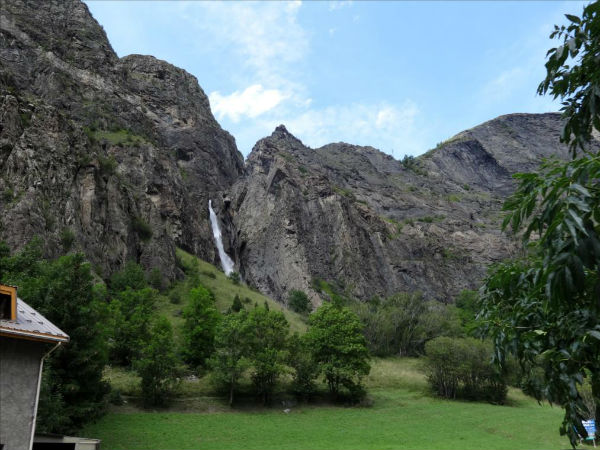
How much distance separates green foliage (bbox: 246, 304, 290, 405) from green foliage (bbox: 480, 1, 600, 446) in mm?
36438

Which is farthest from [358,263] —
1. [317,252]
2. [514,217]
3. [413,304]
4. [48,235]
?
[514,217]

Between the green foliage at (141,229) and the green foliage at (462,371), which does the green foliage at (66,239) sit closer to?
the green foliage at (141,229)

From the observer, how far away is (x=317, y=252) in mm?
99562

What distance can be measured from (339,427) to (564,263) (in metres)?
35.2

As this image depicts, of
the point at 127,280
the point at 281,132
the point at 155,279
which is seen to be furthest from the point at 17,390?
the point at 281,132

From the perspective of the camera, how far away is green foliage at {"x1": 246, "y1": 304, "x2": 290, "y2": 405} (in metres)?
41.0

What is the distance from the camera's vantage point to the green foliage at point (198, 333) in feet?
149

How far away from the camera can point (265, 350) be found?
1652 inches

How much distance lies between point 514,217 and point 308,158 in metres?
136

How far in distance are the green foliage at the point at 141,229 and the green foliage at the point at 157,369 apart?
34.7 meters

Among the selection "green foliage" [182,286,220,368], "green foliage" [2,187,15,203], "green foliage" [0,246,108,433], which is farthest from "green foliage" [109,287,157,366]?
"green foliage" [2,187,15,203]

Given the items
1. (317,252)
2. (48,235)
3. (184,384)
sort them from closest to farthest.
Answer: (184,384) < (48,235) < (317,252)

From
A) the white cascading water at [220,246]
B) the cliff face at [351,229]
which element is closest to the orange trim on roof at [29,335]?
the cliff face at [351,229]

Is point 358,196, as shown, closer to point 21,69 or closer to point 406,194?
point 406,194
